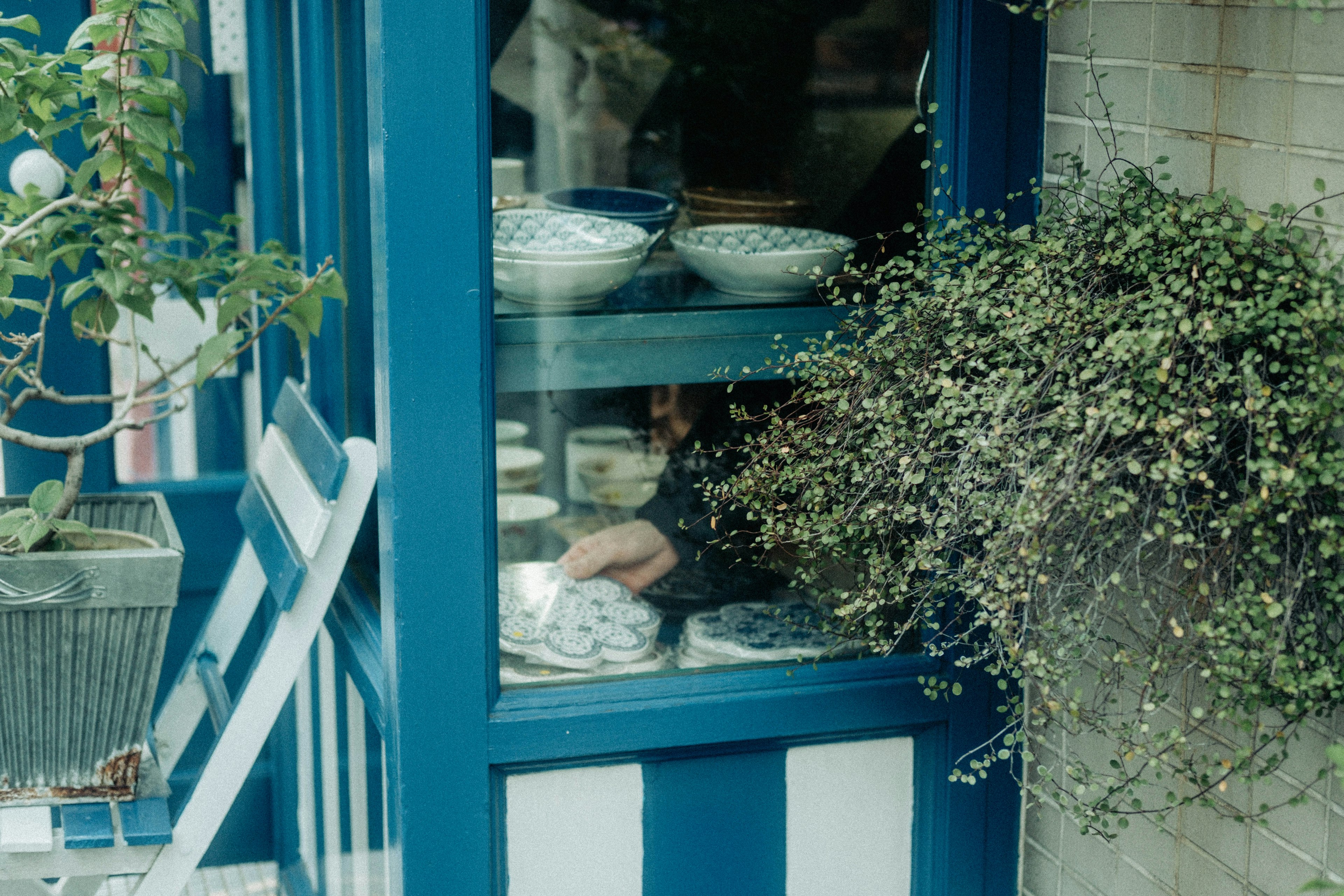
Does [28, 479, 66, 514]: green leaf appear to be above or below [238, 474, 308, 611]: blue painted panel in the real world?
above

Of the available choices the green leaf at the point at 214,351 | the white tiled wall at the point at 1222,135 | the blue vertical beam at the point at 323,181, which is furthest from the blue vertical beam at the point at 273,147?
the white tiled wall at the point at 1222,135

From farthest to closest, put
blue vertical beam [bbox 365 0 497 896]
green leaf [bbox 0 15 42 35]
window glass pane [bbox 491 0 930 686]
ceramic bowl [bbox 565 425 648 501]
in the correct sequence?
Result: ceramic bowl [bbox 565 425 648 501], window glass pane [bbox 491 0 930 686], green leaf [bbox 0 15 42 35], blue vertical beam [bbox 365 0 497 896]

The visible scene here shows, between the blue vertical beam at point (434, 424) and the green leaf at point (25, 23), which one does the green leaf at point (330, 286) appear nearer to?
the blue vertical beam at point (434, 424)

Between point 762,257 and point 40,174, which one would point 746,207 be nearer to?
point 762,257

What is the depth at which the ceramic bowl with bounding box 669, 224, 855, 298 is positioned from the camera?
6.53ft

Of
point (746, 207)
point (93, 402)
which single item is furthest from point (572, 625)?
point (93, 402)

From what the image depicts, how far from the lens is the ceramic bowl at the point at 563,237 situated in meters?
1.89

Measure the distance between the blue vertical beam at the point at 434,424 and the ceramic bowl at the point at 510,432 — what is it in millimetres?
57

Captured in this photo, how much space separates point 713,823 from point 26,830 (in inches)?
36.0

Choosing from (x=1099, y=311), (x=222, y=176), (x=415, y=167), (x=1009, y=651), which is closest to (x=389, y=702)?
(x=415, y=167)

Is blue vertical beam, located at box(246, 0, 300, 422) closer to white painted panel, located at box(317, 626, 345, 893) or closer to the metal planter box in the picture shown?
white painted panel, located at box(317, 626, 345, 893)

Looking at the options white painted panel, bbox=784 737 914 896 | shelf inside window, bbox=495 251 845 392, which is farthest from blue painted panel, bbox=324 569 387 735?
white painted panel, bbox=784 737 914 896

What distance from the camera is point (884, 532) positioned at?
1.60 m

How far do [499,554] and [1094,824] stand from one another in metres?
0.83
